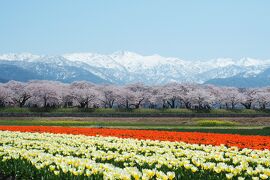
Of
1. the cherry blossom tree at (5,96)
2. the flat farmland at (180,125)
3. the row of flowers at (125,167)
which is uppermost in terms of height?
the cherry blossom tree at (5,96)

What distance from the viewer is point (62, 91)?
10844cm

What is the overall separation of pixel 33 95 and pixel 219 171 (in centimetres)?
9591

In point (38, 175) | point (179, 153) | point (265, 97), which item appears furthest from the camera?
point (265, 97)

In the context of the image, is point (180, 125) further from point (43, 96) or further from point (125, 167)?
point (43, 96)

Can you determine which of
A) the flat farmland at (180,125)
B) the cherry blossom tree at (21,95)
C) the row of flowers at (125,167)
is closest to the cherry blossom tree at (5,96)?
the cherry blossom tree at (21,95)

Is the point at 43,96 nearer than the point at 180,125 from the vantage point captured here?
No

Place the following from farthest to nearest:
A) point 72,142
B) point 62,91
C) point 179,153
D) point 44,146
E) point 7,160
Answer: point 62,91
point 72,142
point 44,146
point 179,153
point 7,160

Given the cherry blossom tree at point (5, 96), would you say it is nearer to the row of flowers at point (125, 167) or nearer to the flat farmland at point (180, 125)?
the flat farmland at point (180, 125)

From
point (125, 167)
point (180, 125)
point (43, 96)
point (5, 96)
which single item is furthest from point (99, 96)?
point (125, 167)

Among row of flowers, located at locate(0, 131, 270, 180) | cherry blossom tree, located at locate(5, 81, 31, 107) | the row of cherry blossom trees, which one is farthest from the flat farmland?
cherry blossom tree, located at locate(5, 81, 31, 107)

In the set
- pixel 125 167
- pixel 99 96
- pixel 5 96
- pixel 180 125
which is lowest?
pixel 180 125

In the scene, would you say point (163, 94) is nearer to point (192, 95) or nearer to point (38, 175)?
point (192, 95)

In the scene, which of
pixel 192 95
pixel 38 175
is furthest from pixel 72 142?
pixel 192 95

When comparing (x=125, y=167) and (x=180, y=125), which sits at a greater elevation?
(x=125, y=167)
